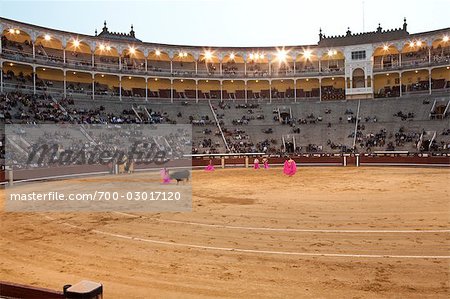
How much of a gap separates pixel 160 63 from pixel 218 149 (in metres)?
20.3

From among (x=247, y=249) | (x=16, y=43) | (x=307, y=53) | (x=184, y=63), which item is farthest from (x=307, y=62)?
(x=247, y=249)

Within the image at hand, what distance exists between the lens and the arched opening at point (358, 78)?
50.3 meters

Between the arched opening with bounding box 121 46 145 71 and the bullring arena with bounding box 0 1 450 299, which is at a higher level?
the arched opening with bounding box 121 46 145 71

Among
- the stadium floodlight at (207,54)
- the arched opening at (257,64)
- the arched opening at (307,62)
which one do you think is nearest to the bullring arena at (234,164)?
the arched opening at (307,62)

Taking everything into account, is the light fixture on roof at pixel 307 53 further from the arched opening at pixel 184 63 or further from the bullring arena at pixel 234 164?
the arched opening at pixel 184 63

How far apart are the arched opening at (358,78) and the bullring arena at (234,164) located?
0.18m

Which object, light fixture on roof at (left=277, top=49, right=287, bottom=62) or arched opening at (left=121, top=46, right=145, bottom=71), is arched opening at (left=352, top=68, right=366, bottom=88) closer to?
light fixture on roof at (left=277, top=49, right=287, bottom=62)

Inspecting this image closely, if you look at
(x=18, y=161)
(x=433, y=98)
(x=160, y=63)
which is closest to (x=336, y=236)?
(x=18, y=161)

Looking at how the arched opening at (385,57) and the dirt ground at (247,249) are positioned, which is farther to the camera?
the arched opening at (385,57)

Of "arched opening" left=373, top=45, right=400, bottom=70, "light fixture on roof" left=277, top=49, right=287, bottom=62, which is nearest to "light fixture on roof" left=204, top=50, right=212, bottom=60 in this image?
"light fixture on roof" left=277, top=49, right=287, bottom=62

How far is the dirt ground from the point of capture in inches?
253

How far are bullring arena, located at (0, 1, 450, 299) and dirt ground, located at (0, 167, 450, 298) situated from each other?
50 millimetres

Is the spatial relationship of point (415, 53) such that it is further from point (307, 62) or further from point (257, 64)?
point (257, 64)

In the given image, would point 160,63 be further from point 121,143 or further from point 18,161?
point 18,161
